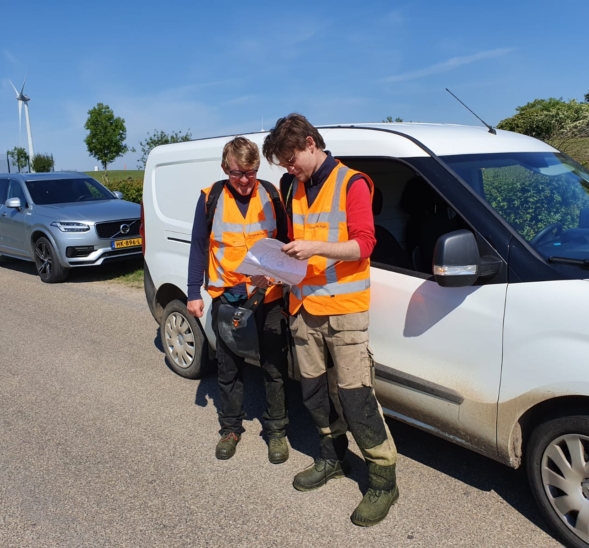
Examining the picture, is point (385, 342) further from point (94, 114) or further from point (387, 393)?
point (94, 114)

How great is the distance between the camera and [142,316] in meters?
7.21

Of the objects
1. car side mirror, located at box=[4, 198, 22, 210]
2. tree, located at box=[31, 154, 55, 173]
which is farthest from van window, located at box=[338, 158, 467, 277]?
tree, located at box=[31, 154, 55, 173]

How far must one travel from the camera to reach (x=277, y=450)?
369cm

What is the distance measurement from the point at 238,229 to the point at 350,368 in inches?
42.6

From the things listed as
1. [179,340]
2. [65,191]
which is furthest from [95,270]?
[179,340]

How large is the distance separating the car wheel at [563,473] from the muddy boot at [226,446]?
178 cm

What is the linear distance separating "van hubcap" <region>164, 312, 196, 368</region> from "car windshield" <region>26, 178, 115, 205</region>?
255 inches

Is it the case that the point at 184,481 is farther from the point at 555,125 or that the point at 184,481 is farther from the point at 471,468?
the point at 555,125

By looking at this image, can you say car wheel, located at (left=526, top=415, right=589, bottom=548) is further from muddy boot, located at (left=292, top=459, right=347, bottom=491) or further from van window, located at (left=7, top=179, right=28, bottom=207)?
van window, located at (left=7, top=179, right=28, bottom=207)

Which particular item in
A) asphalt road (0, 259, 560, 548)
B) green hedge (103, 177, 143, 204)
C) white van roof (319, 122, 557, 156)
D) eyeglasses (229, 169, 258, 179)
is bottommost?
asphalt road (0, 259, 560, 548)

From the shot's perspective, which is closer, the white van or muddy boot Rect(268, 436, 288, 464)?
the white van

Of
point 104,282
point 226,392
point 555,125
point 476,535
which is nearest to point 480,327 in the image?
point 476,535

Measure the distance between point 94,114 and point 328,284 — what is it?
44.0 m

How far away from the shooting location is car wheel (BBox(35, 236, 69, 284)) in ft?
31.3
